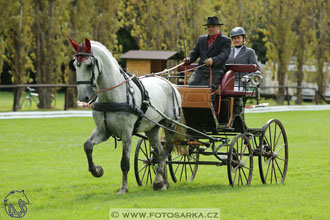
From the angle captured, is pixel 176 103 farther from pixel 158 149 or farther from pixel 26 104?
pixel 26 104

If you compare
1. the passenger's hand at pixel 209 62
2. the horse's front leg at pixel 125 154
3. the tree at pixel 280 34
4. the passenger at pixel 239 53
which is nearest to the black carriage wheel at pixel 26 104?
the tree at pixel 280 34

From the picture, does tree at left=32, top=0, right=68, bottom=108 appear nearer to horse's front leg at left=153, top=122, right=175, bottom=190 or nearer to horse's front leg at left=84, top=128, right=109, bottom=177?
horse's front leg at left=153, top=122, right=175, bottom=190

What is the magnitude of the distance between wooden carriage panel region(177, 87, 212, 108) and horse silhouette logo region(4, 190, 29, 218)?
2617 millimetres

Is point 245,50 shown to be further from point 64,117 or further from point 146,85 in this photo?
point 64,117

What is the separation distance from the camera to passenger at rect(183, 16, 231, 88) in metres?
9.44

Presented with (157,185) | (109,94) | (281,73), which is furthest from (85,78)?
(281,73)

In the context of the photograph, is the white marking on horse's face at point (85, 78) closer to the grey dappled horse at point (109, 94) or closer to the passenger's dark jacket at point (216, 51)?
the grey dappled horse at point (109, 94)

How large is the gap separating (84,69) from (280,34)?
25.6m

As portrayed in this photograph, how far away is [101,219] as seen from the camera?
6.92 meters

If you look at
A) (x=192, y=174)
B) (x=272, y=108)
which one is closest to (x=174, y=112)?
(x=192, y=174)

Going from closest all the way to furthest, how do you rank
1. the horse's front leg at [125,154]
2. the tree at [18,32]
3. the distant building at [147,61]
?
1. the horse's front leg at [125,154]
2. the tree at [18,32]
3. the distant building at [147,61]

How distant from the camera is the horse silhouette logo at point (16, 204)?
751 centimetres

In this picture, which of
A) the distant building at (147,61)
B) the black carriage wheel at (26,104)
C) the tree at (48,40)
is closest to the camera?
the tree at (48,40)

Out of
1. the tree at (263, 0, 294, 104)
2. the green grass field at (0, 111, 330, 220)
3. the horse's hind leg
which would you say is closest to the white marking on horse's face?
the green grass field at (0, 111, 330, 220)
